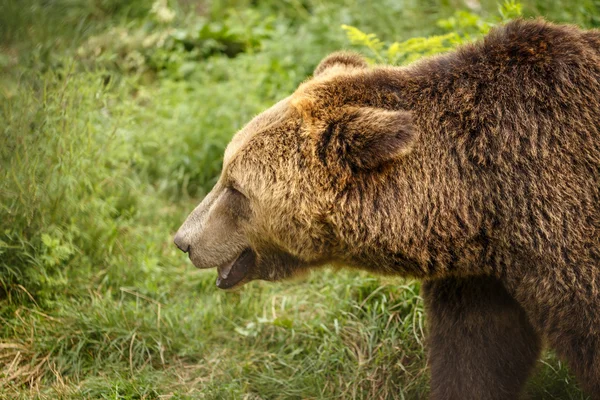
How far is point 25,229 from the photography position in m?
4.99

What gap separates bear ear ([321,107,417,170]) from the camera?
331cm

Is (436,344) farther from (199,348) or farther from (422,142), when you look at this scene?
(199,348)

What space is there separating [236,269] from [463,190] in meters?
1.40

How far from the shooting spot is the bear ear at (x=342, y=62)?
407 cm

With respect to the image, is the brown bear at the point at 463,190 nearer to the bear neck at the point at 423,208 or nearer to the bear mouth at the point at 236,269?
the bear neck at the point at 423,208

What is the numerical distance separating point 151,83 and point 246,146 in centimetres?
498

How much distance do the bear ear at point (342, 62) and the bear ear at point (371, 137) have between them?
2.30ft

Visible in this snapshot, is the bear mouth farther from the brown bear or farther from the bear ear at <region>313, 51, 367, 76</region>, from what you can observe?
the bear ear at <region>313, 51, 367, 76</region>

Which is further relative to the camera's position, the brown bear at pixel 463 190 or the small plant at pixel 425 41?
the small plant at pixel 425 41

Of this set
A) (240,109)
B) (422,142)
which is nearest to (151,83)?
(240,109)

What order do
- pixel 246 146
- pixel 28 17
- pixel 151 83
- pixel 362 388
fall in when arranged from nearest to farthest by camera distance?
pixel 246 146 → pixel 362 388 → pixel 28 17 → pixel 151 83

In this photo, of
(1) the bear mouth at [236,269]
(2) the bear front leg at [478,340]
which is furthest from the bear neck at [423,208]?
(1) the bear mouth at [236,269]

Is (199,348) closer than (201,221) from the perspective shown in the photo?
No

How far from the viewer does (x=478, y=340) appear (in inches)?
149
